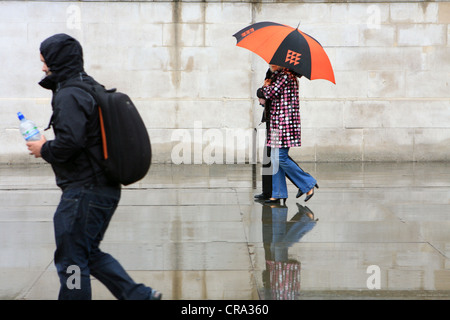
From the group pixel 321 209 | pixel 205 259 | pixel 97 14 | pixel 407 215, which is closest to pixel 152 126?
pixel 97 14

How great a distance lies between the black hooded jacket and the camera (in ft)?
12.2

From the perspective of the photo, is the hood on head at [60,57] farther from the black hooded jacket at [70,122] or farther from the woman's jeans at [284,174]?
the woman's jeans at [284,174]

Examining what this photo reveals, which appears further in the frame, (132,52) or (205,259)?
(132,52)

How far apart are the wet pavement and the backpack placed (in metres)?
1.15

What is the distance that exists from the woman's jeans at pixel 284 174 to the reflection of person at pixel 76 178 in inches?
153

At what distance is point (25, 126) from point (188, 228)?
3.01 metres

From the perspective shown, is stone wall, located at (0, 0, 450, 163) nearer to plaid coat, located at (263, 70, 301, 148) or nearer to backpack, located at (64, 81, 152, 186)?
plaid coat, located at (263, 70, 301, 148)

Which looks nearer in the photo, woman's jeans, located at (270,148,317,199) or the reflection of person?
the reflection of person

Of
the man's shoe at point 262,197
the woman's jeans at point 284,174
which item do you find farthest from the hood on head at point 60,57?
the man's shoe at point 262,197

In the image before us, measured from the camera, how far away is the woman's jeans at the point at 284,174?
7633 millimetres

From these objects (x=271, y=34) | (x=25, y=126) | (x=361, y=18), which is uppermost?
(x=361, y=18)

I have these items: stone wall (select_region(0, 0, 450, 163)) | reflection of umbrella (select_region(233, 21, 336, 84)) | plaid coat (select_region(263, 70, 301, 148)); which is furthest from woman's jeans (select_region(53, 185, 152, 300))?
stone wall (select_region(0, 0, 450, 163))
